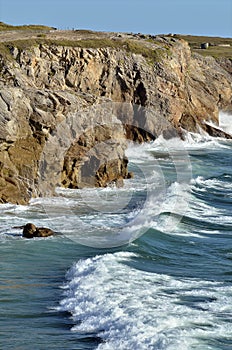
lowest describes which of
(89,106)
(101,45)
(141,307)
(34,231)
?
(141,307)

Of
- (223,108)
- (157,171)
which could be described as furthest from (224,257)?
(223,108)

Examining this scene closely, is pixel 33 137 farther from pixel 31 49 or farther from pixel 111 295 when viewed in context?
pixel 31 49

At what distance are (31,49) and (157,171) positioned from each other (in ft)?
44.2

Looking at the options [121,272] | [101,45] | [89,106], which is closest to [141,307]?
[121,272]

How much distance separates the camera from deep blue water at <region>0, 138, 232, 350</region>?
1501cm

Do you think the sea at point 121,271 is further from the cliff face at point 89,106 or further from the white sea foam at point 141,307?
the cliff face at point 89,106

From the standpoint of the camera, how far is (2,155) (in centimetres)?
2900

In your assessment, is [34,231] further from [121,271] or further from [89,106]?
[89,106]

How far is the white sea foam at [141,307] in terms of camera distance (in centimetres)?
1463

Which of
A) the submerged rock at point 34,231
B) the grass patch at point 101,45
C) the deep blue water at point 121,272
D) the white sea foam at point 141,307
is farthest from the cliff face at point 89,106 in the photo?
the white sea foam at point 141,307

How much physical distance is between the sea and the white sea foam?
0.08ft

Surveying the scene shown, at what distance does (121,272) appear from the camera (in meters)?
20.4

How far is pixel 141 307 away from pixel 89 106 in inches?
803

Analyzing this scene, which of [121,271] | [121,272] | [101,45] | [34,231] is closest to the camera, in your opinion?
[121,272]
